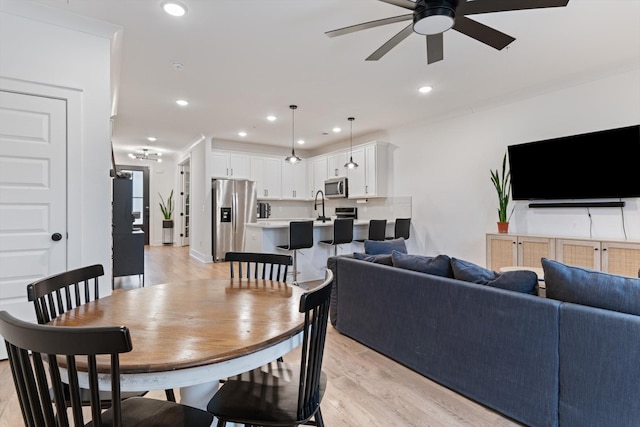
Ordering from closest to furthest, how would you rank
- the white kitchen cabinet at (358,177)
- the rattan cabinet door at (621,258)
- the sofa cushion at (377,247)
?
1. the rattan cabinet door at (621,258)
2. the sofa cushion at (377,247)
3. the white kitchen cabinet at (358,177)

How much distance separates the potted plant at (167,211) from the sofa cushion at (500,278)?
924 centimetres

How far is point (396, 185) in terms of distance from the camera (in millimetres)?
6121

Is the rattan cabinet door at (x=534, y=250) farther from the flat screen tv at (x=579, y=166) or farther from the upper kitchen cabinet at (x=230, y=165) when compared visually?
the upper kitchen cabinet at (x=230, y=165)

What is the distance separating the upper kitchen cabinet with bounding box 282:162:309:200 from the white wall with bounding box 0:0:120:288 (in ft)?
16.5

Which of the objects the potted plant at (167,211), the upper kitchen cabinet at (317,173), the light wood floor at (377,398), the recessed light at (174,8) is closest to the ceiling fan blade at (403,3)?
the recessed light at (174,8)

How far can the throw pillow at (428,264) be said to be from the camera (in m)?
2.18

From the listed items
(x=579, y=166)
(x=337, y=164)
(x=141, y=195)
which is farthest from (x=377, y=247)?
(x=141, y=195)

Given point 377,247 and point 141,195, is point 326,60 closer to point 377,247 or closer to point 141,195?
point 377,247

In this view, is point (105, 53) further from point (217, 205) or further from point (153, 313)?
point (217, 205)

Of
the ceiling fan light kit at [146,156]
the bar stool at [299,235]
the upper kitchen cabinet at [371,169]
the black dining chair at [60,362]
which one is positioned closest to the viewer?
the black dining chair at [60,362]

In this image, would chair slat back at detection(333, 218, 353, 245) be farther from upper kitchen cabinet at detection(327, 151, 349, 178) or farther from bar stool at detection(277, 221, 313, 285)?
upper kitchen cabinet at detection(327, 151, 349, 178)

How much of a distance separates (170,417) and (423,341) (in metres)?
1.62

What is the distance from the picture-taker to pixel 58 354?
2.45 ft

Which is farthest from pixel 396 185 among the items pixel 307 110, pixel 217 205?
pixel 217 205
